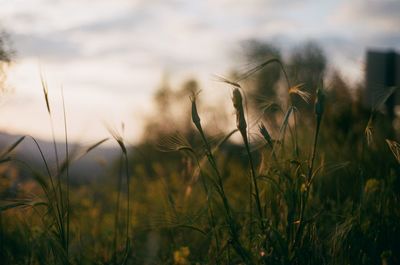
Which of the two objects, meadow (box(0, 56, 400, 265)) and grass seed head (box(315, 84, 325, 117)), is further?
meadow (box(0, 56, 400, 265))

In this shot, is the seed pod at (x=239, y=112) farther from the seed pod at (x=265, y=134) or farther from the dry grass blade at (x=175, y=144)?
the dry grass blade at (x=175, y=144)

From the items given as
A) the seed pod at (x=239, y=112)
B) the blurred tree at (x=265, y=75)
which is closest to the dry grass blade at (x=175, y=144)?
the seed pod at (x=239, y=112)

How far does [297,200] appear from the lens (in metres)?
2.43

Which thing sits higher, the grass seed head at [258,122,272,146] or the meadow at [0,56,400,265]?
the grass seed head at [258,122,272,146]

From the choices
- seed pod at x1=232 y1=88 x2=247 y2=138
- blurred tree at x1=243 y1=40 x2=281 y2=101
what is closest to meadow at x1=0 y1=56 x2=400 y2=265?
seed pod at x1=232 y1=88 x2=247 y2=138

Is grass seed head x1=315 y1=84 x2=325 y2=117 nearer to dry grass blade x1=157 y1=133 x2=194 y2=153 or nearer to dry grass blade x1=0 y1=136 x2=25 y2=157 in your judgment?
dry grass blade x1=157 y1=133 x2=194 y2=153

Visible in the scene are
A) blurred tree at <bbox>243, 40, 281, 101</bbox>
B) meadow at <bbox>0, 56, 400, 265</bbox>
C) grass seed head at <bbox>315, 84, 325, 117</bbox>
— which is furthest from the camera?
blurred tree at <bbox>243, 40, 281, 101</bbox>

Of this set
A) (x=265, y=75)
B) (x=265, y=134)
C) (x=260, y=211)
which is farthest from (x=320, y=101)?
(x=265, y=75)

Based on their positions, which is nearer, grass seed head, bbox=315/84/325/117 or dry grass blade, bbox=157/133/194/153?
grass seed head, bbox=315/84/325/117

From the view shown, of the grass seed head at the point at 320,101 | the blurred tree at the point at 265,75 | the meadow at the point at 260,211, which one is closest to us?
the grass seed head at the point at 320,101

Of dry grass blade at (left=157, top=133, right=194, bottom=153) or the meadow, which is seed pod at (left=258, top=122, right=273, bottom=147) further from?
dry grass blade at (left=157, top=133, right=194, bottom=153)

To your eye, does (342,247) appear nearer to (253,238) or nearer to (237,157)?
(253,238)

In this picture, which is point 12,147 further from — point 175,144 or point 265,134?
point 265,134

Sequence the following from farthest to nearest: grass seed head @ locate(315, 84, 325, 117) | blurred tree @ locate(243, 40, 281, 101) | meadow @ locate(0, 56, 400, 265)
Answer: blurred tree @ locate(243, 40, 281, 101), meadow @ locate(0, 56, 400, 265), grass seed head @ locate(315, 84, 325, 117)
